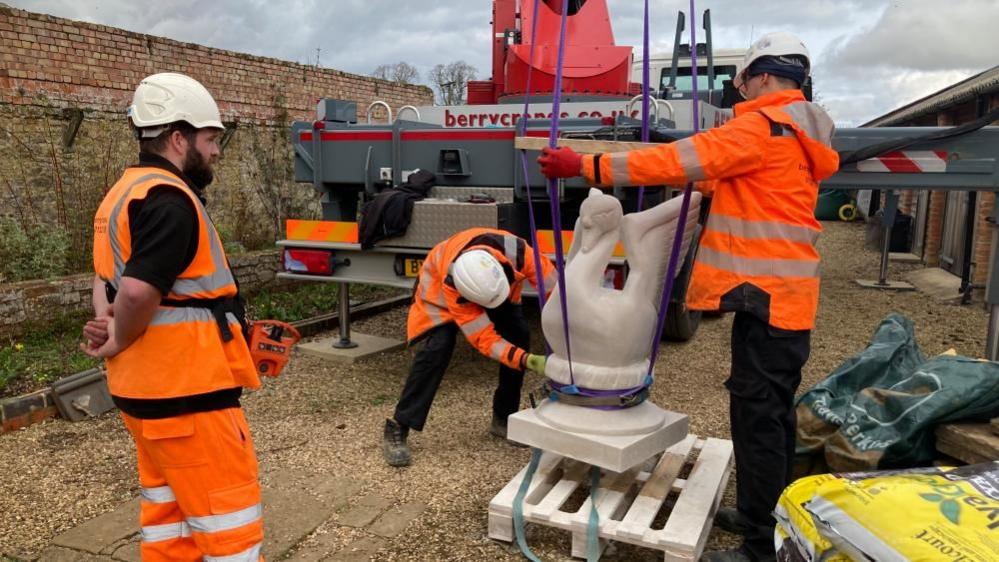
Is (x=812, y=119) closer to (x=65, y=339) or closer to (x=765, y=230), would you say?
(x=765, y=230)

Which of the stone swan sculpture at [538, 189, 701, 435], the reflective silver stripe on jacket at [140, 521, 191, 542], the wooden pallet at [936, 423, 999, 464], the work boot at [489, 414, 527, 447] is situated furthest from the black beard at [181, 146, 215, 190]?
the wooden pallet at [936, 423, 999, 464]

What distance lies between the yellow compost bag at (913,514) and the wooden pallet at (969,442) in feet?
1.50

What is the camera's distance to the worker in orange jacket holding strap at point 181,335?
77.2 inches

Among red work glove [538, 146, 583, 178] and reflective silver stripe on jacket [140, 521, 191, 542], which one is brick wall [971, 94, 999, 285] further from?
reflective silver stripe on jacket [140, 521, 191, 542]

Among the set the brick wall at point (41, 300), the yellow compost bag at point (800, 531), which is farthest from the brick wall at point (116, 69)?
the yellow compost bag at point (800, 531)

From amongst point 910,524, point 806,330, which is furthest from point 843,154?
point 910,524

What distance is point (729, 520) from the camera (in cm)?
306

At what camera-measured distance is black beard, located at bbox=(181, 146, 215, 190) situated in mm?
2168

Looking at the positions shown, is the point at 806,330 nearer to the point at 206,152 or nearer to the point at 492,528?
the point at 492,528

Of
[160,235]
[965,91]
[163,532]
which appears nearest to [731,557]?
[163,532]

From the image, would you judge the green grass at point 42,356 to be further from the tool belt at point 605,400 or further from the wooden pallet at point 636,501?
the tool belt at point 605,400

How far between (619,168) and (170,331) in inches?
57.6

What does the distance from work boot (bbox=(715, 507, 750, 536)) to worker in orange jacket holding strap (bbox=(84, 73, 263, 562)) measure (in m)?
1.79

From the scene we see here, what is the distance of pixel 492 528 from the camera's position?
2.94 metres
